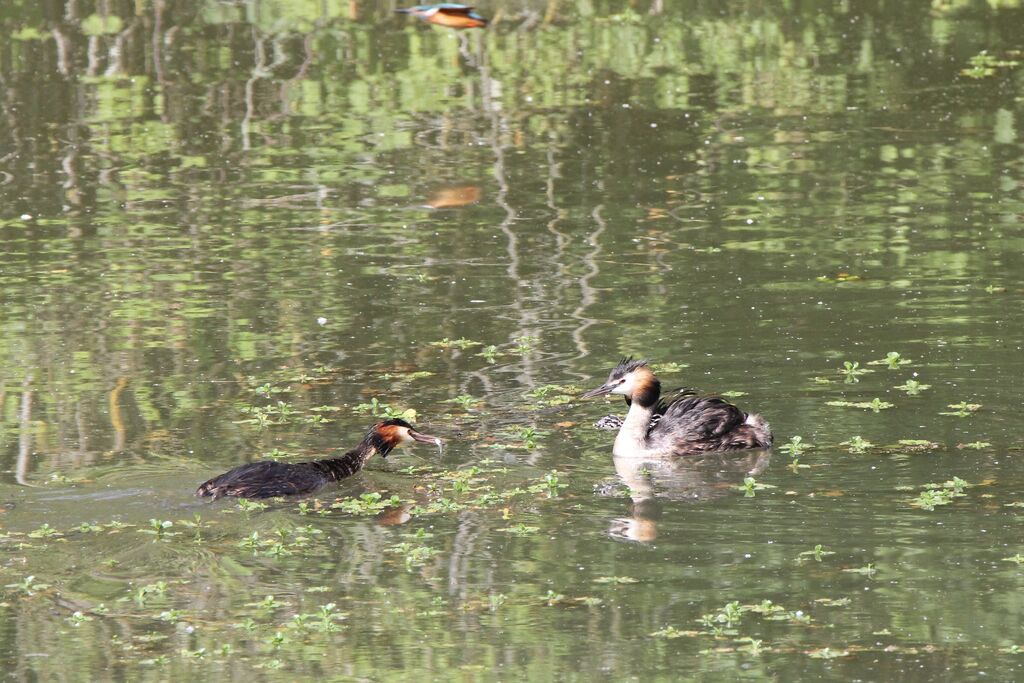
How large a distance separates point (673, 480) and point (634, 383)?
0.79 m

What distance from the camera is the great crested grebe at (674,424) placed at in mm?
9570

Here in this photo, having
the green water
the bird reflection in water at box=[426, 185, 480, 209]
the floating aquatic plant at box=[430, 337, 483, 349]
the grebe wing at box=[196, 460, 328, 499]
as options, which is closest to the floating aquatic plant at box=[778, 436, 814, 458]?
the green water

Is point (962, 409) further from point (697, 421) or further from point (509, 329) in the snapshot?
point (509, 329)

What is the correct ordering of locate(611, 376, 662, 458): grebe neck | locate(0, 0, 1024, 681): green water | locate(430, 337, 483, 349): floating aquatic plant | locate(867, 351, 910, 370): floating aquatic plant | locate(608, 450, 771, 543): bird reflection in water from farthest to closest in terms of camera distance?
1. locate(430, 337, 483, 349): floating aquatic plant
2. locate(867, 351, 910, 370): floating aquatic plant
3. locate(611, 376, 662, 458): grebe neck
4. locate(608, 450, 771, 543): bird reflection in water
5. locate(0, 0, 1024, 681): green water

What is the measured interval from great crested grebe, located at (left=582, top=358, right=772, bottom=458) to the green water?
204 mm

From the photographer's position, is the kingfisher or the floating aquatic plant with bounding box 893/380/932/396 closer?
the floating aquatic plant with bounding box 893/380/932/396

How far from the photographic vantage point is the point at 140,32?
22078 millimetres

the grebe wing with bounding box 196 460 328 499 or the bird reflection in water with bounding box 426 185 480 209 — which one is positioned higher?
the bird reflection in water with bounding box 426 185 480 209

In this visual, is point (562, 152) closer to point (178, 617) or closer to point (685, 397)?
point (685, 397)

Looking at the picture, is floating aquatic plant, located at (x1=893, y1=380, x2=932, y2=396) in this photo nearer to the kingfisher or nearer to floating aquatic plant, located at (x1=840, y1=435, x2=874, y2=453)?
floating aquatic plant, located at (x1=840, y1=435, x2=874, y2=453)

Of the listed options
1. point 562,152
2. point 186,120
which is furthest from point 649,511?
point 186,120

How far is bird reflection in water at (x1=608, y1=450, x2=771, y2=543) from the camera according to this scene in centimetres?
838

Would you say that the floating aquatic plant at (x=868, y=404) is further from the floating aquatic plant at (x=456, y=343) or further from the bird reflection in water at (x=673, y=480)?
the floating aquatic plant at (x=456, y=343)

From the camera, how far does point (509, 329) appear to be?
12.0 m
